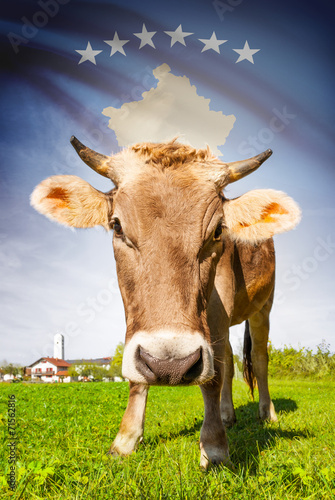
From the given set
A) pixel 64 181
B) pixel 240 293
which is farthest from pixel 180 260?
pixel 240 293

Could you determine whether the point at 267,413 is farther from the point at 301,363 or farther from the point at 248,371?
the point at 301,363

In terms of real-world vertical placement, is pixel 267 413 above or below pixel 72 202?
below

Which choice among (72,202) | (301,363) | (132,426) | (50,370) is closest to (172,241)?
(72,202)

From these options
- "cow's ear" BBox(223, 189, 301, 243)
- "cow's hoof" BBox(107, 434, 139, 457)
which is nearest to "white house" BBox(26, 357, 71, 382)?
"cow's hoof" BBox(107, 434, 139, 457)

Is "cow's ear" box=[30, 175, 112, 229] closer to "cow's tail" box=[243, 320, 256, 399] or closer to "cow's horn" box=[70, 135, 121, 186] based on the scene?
"cow's horn" box=[70, 135, 121, 186]

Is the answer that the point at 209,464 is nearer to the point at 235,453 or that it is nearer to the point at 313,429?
the point at 235,453

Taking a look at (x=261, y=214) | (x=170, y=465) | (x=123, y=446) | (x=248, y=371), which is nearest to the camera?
(x=170, y=465)

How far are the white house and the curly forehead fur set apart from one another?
88.8 metres

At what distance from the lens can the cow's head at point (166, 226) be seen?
8.48 feet

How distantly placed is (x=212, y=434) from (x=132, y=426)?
3.01 feet

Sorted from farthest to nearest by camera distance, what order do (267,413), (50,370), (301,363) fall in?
(50,370), (301,363), (267,413)

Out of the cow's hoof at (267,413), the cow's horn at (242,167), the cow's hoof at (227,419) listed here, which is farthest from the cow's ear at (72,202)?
the cow's hoof at (267,413)

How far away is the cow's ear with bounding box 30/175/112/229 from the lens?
4047 mm

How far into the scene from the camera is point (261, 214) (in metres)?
4.27
